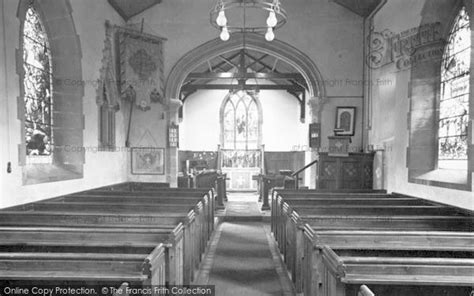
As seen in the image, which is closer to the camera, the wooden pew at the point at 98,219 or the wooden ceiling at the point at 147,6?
the wooden pew at the point at 98,219

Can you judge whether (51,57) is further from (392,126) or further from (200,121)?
(200,121)

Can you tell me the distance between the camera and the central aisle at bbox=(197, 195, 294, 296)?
3.95 m

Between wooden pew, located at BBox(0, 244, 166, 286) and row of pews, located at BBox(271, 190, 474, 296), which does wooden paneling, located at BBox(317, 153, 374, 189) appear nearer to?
row of pews, located at BBox(271, 190, 474, 296)

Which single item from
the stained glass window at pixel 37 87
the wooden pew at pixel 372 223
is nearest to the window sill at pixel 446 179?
the wooden pew at pixel 372 223

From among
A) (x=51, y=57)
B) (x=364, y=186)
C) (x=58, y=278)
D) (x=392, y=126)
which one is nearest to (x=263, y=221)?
(x=364, y=186)

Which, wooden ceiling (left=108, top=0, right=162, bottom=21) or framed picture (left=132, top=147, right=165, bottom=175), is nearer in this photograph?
wooden ceiling (left=108, top=0, right=162, bottom=21)

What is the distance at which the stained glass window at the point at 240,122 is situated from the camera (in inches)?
562

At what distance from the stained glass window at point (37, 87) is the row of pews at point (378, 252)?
377cm

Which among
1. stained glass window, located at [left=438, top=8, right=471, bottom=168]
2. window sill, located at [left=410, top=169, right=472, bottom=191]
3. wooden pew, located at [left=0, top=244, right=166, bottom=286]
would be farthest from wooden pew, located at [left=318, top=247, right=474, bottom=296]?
stained glass window, located at [left=438, top=8, right=471, bottom=168]

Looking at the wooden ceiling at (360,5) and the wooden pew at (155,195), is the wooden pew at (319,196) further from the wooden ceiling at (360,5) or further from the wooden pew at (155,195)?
the wooden ceiling at (360,5)

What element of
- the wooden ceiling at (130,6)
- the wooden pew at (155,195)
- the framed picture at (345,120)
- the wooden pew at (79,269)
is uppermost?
→ the wooden ceiling at (130,6)

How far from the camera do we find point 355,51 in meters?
8.49

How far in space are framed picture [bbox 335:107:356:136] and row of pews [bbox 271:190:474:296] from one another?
3.88m

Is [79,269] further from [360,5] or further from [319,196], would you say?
[360,5]
